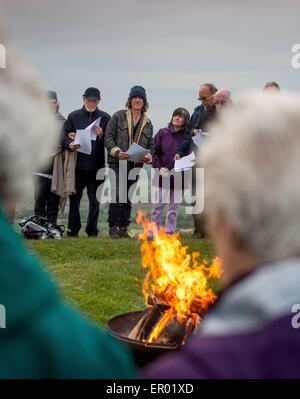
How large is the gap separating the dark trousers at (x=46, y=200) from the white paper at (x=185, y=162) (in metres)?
2.86

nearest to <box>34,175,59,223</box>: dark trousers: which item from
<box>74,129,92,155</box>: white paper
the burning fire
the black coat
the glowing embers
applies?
the black coat

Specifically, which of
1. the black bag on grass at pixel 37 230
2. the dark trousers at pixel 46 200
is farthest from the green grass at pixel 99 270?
the dark trousers at pixel 46 200

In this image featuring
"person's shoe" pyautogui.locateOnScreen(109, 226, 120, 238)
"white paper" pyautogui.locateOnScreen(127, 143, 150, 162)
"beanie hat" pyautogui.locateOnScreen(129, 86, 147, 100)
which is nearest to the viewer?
"white paper" pyautogui.locateOnScreen(127, 143, 150, 162)

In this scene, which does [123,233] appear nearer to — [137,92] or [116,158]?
[116,158]

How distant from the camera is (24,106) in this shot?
1481mm

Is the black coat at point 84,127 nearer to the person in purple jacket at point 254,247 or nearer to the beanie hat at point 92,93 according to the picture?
the beanie hat at point 92,93

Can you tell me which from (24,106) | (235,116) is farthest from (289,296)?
(24,106)

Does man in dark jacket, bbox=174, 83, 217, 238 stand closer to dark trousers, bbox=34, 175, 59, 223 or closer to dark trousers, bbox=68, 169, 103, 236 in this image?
dark trousers, bbox=68, 169, 103, 236

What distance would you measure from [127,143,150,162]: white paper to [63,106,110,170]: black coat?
2.64 ft

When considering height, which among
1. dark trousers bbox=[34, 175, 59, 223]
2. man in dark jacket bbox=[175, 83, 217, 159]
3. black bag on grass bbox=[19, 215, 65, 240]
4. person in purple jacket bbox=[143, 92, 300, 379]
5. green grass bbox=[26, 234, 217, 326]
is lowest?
green grass bbox=[26, 234, 217, 326]

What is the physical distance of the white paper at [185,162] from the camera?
30.3ft

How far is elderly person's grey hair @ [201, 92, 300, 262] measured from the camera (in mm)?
1389

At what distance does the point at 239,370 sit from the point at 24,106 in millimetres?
834
